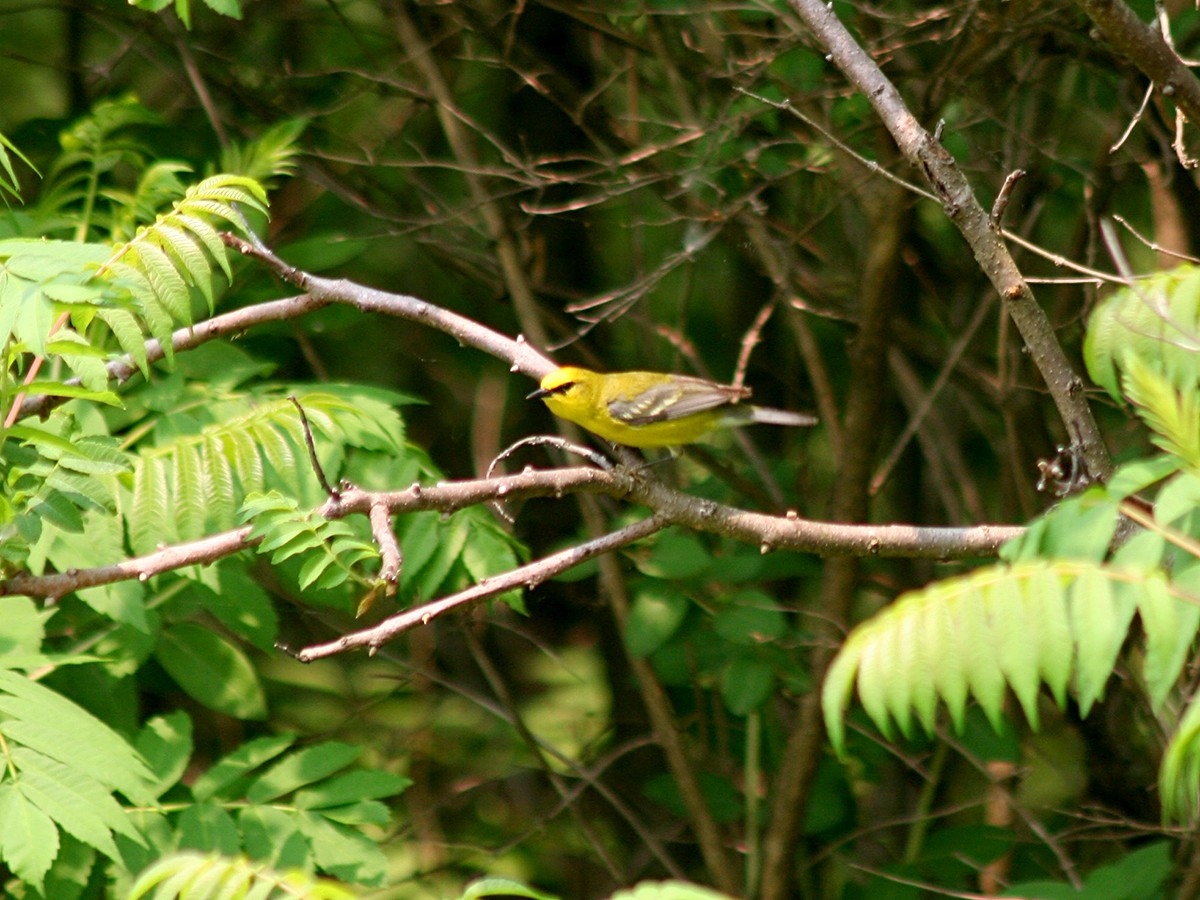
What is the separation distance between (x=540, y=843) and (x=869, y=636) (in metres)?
4.23

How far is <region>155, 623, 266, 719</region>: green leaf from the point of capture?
3.72 metres

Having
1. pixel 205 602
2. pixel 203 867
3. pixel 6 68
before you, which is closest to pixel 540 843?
pixel 205 602

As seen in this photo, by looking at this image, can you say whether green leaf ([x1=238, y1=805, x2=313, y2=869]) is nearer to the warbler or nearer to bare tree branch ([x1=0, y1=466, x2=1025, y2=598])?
bare tree branch ([x1=0, y1=466, x2=1025, y2=598])

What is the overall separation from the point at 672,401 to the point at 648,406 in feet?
0.32

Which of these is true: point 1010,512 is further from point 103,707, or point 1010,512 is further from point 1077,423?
point 103,707

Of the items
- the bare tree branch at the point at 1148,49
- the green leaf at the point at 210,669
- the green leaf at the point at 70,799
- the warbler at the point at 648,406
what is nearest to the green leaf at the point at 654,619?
the warbler at the point at 648,406

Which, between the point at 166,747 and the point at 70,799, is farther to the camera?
the point at 166,747

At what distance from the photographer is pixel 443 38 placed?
4.89m

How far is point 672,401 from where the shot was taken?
448cm

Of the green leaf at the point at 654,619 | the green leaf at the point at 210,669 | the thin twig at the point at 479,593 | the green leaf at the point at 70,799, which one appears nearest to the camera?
the thin twig at the point at 479,593

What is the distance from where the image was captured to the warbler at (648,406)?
433 cm

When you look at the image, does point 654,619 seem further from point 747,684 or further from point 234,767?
point 234,767

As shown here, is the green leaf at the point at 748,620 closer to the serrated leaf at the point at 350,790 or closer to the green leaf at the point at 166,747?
the serrated leaf at the point at 350,790

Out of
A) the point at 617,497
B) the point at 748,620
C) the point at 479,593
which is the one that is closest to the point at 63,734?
the point at 479,593
